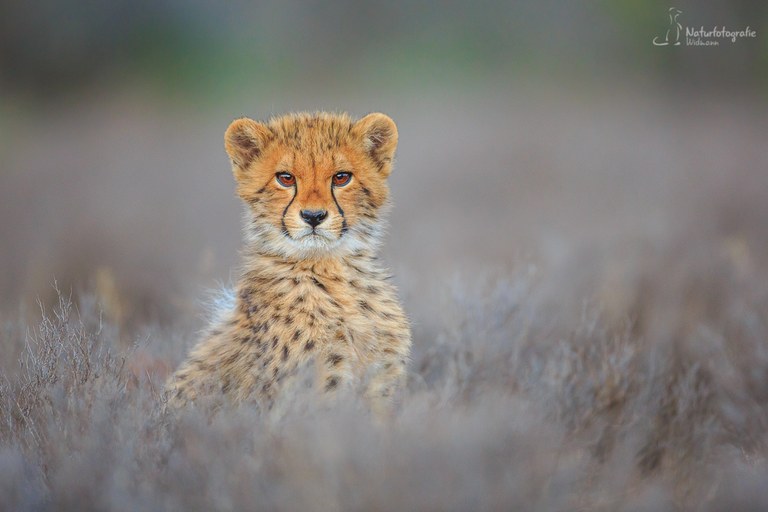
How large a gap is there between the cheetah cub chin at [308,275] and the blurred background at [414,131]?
140 cm

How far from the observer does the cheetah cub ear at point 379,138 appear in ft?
10.5

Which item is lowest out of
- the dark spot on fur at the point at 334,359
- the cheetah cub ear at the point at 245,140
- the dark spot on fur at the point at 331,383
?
the dark spot on fur at the point at 331,383

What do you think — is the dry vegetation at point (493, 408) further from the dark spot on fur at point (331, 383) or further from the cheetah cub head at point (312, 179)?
the cheetah cub head at point (312, 179)

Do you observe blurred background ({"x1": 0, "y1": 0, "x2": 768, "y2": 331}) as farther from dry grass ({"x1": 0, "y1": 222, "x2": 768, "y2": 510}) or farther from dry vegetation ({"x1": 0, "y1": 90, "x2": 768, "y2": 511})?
dry grass ({"x1": 0, "y1": 222, "x2": 768, "y2": 510})

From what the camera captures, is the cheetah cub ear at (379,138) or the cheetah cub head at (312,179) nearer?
the cheetah cub head at (312,179)

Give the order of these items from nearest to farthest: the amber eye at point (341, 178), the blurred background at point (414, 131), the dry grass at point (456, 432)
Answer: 1. the dry grass at point (456, 432)
2. the amber eye at point (341, 178)
3. the blurred background at point (414, 131)

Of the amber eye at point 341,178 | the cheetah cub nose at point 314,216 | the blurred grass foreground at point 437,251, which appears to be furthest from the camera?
the amber eye at point 341,178

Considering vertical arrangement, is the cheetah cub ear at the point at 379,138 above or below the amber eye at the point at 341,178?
above

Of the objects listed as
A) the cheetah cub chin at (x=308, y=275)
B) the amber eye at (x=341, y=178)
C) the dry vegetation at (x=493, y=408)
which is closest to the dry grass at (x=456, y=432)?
the dry vegetation at (x=493, y=408)

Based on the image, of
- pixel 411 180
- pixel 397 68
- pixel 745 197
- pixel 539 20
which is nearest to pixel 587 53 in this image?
pixel 539 20

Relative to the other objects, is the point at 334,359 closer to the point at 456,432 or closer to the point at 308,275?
the point at 308,275

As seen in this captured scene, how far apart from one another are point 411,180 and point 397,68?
411 centimetres

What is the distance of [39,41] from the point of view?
35.7ft

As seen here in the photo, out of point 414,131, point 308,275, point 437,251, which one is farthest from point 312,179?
point 414,131
